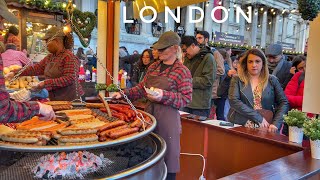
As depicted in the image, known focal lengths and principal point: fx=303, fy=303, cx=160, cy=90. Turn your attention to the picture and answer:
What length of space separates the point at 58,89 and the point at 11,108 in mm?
2127

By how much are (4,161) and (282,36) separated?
41.8 meters

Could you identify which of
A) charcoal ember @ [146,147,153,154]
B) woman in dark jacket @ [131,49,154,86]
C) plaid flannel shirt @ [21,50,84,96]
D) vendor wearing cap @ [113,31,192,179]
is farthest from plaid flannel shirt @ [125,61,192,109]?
woman in dark jacket @ [131,49,154,86]

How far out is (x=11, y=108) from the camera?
5.29ft

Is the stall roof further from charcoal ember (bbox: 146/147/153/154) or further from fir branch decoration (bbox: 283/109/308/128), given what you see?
fir branch decoration (bbox: 283/109/308/128)

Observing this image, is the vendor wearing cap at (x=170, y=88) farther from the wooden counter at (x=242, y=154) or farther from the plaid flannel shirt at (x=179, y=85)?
the wooden counter at (x=242, y=154)

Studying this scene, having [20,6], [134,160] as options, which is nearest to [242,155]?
[134,160]

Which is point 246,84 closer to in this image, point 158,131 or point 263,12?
point 158,131

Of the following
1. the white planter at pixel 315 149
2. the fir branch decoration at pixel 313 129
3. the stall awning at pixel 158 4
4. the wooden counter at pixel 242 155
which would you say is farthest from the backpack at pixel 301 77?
the stall awning at pixel 158 4

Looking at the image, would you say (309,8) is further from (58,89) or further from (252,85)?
(58,89)

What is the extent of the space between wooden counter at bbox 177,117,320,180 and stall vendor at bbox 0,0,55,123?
1.28 meters

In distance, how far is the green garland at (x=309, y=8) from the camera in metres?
2.31

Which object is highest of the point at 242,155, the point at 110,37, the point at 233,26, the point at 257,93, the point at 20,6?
the point at 233,26

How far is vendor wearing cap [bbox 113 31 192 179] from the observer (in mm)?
2686

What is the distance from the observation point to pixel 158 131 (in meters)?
2.80
